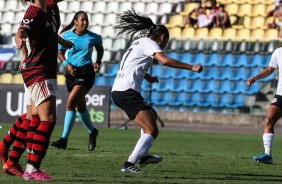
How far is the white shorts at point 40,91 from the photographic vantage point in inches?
441

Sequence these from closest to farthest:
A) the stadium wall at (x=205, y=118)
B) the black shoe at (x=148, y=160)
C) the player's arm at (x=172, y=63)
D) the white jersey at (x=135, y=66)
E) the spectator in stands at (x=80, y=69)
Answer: the player's arm at (x=172, y=63), the white jersey at (x=135, y=66), the black shoe at (x=148, y=160), the spectator in stands at (x=80, y=69), the stadium wall at (x=205, y=118)

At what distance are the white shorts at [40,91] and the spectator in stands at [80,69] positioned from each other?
5706 mm

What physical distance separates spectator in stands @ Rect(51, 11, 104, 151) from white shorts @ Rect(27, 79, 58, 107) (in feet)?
18.7

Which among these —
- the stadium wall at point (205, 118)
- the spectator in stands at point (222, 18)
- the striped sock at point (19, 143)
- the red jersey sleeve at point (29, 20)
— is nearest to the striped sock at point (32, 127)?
the striped sock at point (19, 143)

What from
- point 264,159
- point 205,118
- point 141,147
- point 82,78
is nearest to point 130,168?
point 141,147

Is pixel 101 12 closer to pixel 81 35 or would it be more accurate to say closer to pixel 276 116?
pixel 81 35

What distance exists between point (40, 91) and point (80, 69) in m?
6.20

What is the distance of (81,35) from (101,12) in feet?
51.7

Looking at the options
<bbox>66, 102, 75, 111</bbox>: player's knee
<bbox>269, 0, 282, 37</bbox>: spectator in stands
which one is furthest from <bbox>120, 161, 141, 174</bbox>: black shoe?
<bbox>269, 0, 282, 37</bbox>: spectator in stands

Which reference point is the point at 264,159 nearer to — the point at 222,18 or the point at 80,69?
the point at 80,69

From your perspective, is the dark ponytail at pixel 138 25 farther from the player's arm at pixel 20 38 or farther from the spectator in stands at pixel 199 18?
the spectator in stands at pixel 199 18

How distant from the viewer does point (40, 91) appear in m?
11.2

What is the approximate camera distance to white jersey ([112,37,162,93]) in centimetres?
1245

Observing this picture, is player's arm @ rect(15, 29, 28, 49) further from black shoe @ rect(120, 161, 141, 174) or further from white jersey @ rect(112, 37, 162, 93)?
black shoe @ rect(120, 161, 141, 174)
